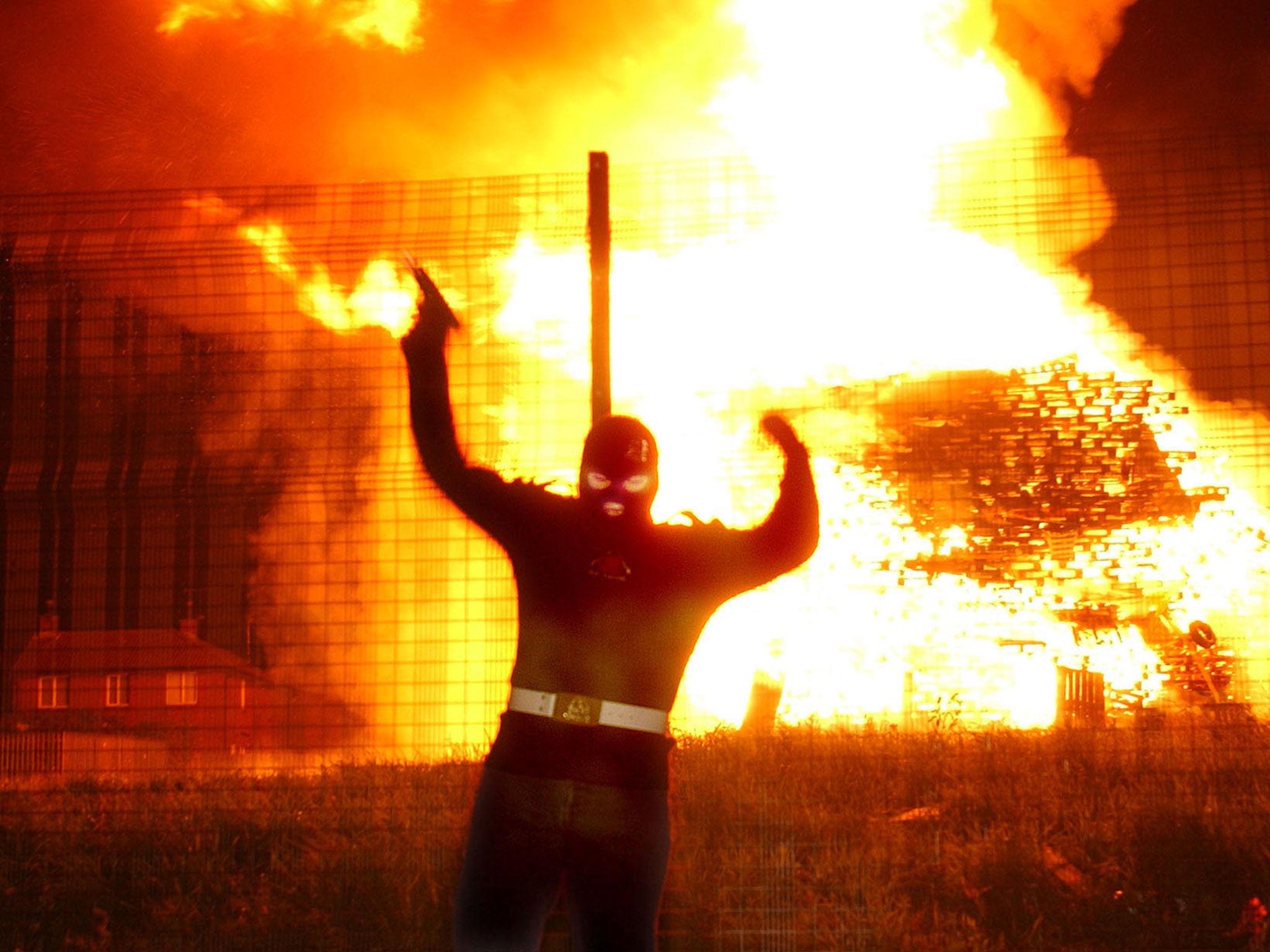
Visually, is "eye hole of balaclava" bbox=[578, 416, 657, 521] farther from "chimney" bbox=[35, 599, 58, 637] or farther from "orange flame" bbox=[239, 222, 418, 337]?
"chimney" bbox=[35, 599, 58, 637]

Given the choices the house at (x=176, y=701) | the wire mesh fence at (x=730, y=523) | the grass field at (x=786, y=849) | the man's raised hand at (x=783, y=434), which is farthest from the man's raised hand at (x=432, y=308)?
the grass field at (x=786, y=849)

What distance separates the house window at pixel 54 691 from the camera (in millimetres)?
6418

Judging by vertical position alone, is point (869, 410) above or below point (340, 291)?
below

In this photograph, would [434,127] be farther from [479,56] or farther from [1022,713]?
[1022,713]

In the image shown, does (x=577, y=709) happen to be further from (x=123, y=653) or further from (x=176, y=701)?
(x=123, y=653)

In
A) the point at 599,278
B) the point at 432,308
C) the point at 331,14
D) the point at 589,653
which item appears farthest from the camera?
the point at 331,14

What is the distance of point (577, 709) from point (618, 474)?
64 centimetres

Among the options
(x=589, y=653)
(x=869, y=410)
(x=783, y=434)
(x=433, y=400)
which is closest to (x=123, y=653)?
(x=433, y=400)

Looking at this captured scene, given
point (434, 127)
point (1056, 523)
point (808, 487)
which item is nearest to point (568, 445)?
point (1056, 523)

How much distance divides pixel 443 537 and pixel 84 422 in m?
2.03

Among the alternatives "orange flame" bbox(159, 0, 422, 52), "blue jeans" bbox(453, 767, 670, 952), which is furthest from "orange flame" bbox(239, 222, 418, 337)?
"orange flame" bbox(159, 0, 422, 52)

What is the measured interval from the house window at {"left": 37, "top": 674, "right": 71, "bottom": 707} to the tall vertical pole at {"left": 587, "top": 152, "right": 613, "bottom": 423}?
2949 millimetres

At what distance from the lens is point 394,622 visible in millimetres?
6336

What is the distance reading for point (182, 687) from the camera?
20.8 feet
